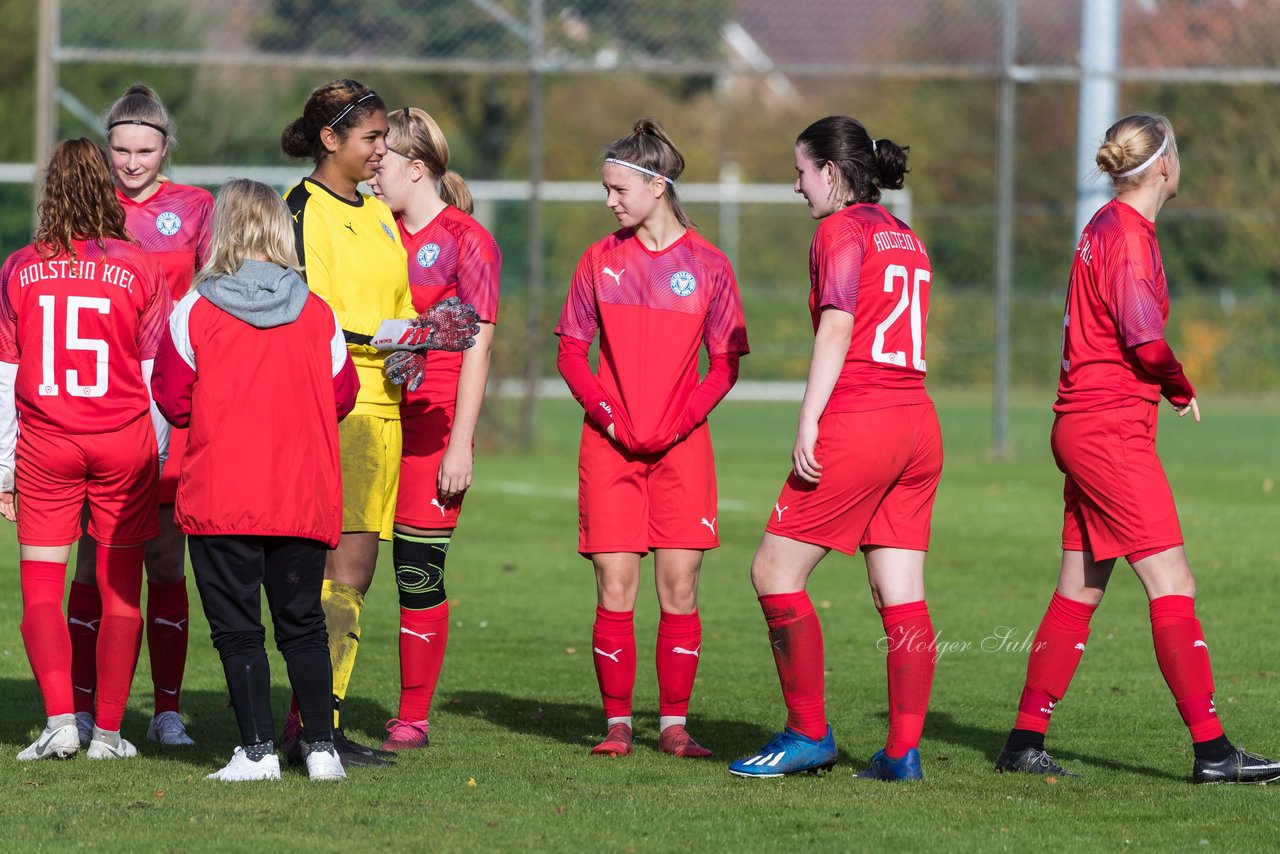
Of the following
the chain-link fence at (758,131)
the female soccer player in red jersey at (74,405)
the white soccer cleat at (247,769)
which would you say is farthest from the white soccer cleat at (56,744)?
the chain-link fence at (758,131)

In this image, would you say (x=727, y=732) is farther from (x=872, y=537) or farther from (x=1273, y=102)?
(x=1273, y=102)

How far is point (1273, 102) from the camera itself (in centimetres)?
2678

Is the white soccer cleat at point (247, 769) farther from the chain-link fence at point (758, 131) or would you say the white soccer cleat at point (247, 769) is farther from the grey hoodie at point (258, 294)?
the chain-link fence at point (758, 131)

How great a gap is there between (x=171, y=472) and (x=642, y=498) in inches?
61.4

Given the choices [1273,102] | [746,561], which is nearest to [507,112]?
[1273,102]

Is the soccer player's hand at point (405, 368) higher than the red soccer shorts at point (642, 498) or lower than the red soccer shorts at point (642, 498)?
higher

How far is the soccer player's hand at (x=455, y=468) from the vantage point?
233 inches

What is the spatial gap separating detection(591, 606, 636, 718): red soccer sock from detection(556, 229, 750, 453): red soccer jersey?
0.65 metres

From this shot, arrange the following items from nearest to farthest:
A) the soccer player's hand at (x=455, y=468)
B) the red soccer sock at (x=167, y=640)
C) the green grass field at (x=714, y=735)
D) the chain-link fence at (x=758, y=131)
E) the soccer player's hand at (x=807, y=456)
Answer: the green grass field at (x=714, y=735), the soccer player's hand at (x=807, y=456), the soccer player's hand at (x=455, y=468), the red soccer sock at (x=167, y=640), the chain-link fence at (x=758, y=131)

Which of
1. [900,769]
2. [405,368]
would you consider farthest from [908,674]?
[405,368]

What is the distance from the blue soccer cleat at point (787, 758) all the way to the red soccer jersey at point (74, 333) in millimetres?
2229

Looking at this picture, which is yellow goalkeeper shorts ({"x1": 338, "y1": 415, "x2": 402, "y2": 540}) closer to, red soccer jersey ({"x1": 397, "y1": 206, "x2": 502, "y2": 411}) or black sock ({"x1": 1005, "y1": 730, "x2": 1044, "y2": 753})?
red soccer jersey ({"x1": 397, "y1": 206, "x2": 502, "y2": 411})

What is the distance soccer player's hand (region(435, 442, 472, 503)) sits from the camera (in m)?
5.92

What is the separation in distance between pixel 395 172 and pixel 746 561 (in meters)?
5.54
